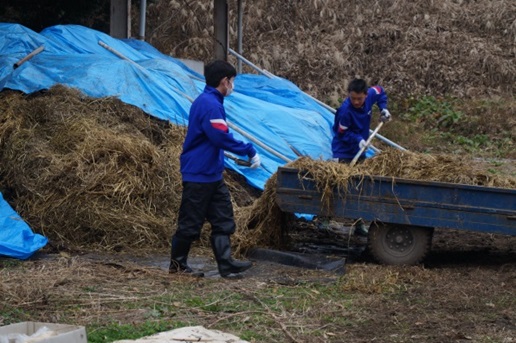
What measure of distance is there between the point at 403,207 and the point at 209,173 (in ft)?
6.03

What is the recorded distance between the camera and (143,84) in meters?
11.9

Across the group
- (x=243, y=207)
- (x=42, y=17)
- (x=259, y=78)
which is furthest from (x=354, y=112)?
(x=42, y=17)

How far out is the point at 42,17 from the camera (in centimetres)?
1619

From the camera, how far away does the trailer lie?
8289mm

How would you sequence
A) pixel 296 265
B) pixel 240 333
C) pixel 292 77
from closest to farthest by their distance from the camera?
1. pixel 240 333
2. pixel 296 265
3. pixel 292 77

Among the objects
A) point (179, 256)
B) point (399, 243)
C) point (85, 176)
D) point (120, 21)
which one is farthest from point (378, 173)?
point (120, 21)

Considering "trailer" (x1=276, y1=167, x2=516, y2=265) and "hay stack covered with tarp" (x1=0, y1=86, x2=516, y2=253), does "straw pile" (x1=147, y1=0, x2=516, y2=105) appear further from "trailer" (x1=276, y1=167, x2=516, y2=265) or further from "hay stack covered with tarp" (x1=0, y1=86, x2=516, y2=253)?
"trailer" (x1=276, y1=167, x2=516, y2=265)

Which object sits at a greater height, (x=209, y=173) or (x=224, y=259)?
(x=209, y=173)

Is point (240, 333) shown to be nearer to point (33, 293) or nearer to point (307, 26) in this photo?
point (33, 293)

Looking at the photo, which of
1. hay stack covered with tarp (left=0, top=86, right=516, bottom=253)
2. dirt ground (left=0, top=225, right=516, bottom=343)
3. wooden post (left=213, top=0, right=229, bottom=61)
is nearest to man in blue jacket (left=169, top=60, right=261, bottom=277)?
dirt ground (left=0, top=225, right=516, bottom=343)

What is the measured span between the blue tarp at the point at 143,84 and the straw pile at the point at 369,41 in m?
8.37

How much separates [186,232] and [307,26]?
18174 mm

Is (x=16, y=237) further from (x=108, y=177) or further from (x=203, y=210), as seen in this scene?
(x=203, y=210)

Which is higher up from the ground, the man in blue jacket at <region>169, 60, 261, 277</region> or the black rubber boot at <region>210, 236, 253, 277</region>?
the man in blue jacket at <region>169, 60, 261, 277</region>
